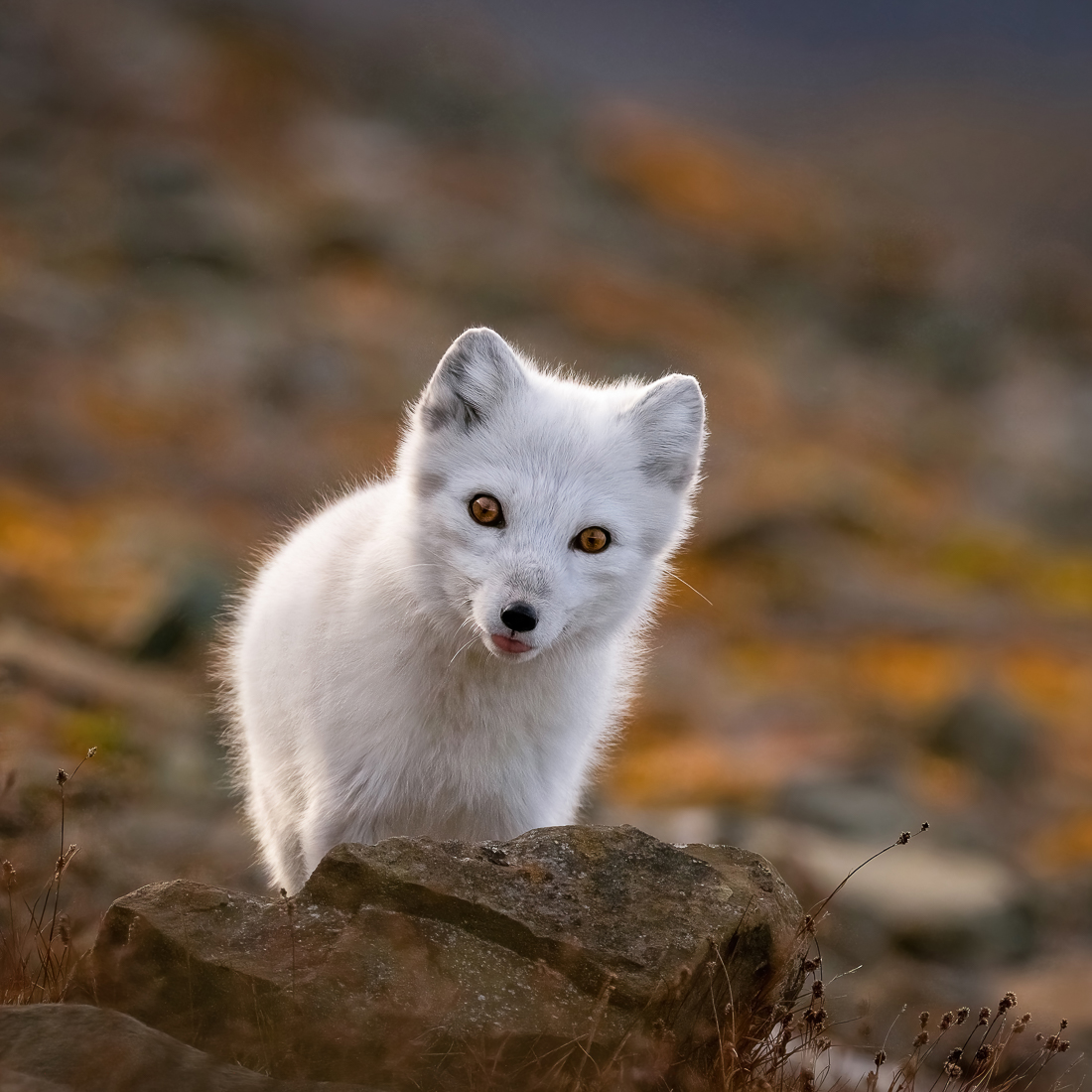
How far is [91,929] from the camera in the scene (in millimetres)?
5262

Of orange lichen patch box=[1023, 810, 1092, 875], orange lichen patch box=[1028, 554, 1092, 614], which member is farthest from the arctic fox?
orange lichen patch box=[1028, 554, 1092, 614]

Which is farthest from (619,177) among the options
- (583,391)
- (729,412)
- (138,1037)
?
(138,1037)

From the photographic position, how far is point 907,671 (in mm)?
15977

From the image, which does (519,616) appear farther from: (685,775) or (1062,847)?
(1062,847)

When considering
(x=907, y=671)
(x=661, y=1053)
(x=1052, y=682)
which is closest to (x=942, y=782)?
(x=907, y=671)

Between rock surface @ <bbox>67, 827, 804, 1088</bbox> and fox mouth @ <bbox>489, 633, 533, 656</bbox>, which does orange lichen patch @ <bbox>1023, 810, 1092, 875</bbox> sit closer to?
rock surface @ <bbox>67, 827, 804, 1088</bbox>

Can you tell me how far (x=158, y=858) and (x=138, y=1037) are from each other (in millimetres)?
4001

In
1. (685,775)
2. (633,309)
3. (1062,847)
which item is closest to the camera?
(1062,847)

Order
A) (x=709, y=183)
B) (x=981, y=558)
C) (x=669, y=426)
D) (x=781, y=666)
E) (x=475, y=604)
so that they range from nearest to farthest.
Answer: (x=475, y=604), (x=669, y=426), (x=781, y=666), (x=981, y=558), (x=709, y=183)

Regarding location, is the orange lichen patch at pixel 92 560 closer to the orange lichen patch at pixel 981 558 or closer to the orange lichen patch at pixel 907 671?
the orange lichen patch at pixel 907 671

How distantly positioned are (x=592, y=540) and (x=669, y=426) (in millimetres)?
634

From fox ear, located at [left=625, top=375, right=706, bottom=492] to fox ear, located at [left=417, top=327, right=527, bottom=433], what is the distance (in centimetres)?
46

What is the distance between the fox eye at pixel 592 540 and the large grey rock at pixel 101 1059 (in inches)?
74.4

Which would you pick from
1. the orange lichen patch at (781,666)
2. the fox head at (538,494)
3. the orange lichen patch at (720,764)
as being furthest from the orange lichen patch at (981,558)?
the fox head at (538,494)
